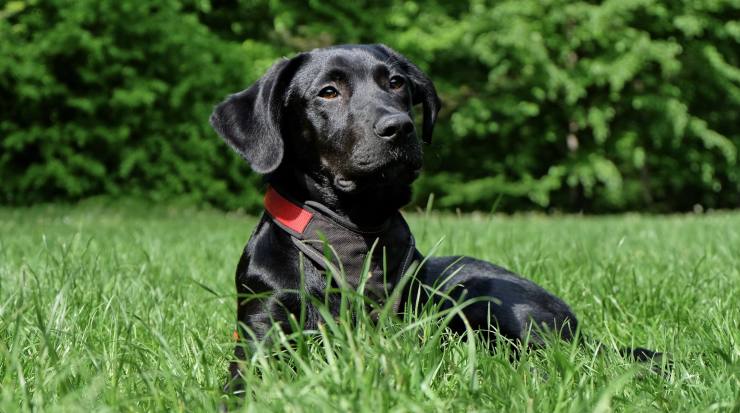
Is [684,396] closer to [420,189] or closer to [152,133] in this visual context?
[152,133]

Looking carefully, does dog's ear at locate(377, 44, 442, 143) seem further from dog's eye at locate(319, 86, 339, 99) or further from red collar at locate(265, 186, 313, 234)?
red collar at locate(265, 186, 313, 234)

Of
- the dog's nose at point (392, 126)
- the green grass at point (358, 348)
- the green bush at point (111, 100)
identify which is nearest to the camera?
the green grass at point (358, 348)

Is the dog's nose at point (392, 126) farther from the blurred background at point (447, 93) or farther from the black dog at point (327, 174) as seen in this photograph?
the blurred background at point (447, 93)

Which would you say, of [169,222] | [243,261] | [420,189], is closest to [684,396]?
[243,261]

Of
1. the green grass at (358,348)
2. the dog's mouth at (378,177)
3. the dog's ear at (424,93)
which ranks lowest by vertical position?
the green grass at (358,348)

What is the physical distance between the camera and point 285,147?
2.94 m

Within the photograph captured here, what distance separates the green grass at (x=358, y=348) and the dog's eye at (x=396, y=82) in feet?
2.53

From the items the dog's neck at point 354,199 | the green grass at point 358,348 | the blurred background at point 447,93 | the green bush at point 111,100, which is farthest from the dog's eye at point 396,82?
the green bush at point 111,100

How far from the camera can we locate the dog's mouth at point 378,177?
2680 millimetres

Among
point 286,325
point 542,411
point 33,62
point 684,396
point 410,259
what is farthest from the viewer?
point 33,62

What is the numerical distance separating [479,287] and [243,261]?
3.48ft

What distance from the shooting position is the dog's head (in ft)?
8.75

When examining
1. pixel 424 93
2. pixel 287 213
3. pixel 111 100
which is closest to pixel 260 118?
pixel 287 213

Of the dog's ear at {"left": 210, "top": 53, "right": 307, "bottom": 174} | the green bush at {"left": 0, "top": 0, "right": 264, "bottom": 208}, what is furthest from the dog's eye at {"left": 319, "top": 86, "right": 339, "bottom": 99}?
the green bush at {"left": 0, "top": 0, "right": 264, "bottom": 208}
